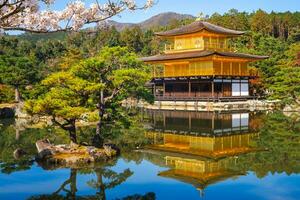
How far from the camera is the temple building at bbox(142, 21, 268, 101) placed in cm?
4259

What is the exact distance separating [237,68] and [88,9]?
39196mm

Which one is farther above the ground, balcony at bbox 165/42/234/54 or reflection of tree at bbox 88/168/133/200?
balcony at bbox 165/42/234/54

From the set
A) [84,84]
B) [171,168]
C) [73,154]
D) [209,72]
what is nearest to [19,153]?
[73,154]

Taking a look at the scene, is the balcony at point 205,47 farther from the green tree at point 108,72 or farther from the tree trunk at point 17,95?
the green tree at point 108,72

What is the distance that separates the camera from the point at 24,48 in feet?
263

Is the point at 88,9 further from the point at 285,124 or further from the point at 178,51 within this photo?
the point at 178,51

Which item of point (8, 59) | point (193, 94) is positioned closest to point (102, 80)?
point (8, 59)

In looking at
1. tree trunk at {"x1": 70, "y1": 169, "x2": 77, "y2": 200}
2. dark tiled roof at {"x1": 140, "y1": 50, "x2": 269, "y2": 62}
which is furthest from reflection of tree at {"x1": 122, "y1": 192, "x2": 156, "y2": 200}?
dark tiled roof at {"x1": 140, "y1": 50, "x2": 269, "y2": 62}

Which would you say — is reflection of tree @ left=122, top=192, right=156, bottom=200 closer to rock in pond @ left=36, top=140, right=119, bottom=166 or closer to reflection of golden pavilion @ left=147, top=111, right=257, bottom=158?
rock in pond @ left=36, top=140, right=119, bottom=166

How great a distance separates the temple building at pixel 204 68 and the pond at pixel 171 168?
60.4ft

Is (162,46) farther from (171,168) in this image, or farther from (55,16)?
(55,16)

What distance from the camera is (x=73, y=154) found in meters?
15.7

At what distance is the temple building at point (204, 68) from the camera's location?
4259 cm

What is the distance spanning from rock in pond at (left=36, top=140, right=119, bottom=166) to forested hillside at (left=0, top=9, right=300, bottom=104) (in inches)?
887
